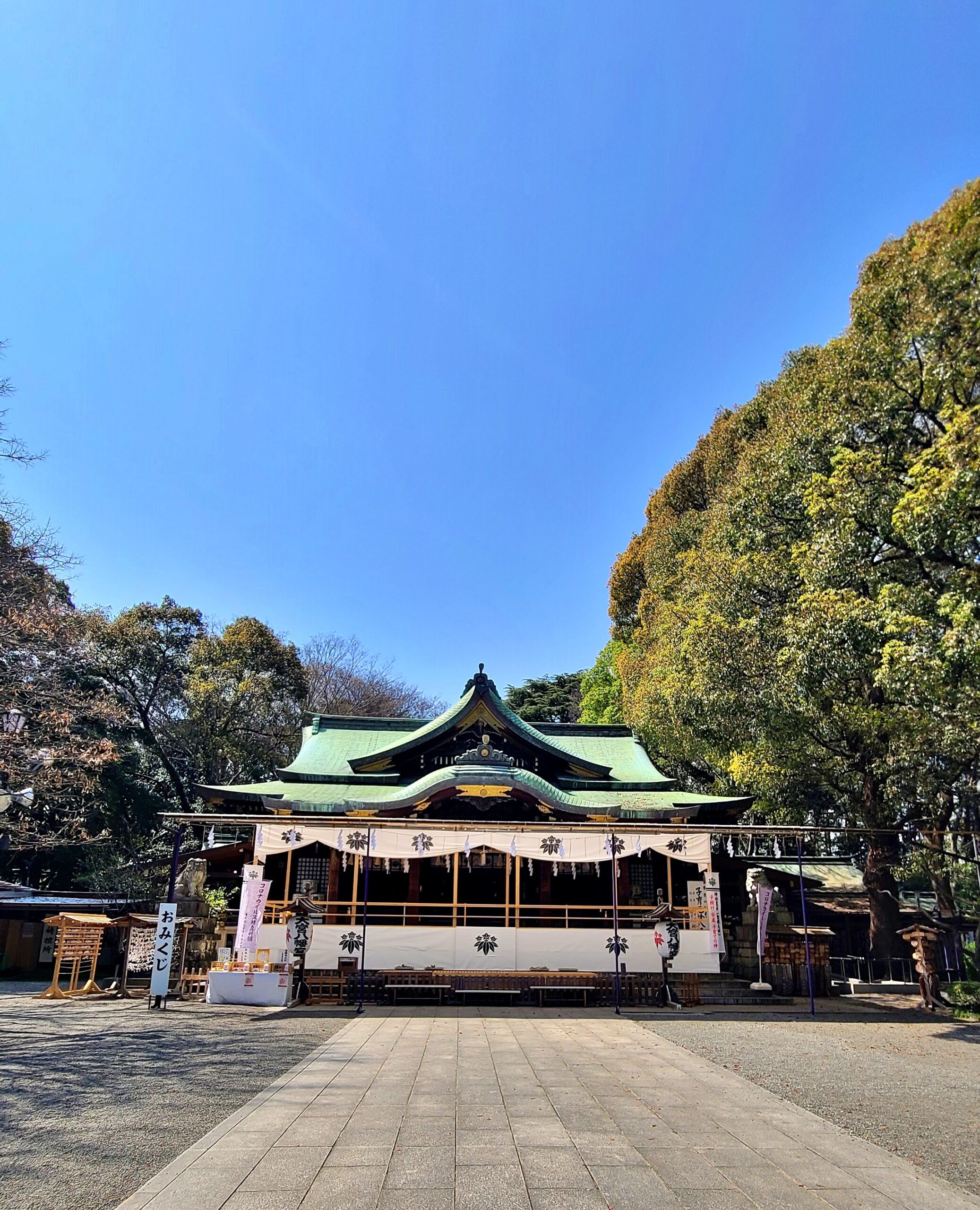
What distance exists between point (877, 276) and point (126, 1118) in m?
19.7

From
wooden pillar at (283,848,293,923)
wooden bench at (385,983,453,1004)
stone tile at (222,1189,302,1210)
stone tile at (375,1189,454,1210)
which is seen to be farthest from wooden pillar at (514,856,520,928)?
stone tile at (222,1189,302,1210)

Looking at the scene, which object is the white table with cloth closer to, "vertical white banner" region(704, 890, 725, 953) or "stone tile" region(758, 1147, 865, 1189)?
"vertical white banner" region(704, 890, 725, 953)

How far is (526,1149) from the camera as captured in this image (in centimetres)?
579

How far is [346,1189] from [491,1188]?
941mm

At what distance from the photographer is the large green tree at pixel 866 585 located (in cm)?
1272

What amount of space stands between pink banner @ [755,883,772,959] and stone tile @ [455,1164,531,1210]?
1205 centimetres

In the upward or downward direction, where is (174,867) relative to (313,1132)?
upward

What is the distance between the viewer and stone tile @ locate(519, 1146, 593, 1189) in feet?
16.6

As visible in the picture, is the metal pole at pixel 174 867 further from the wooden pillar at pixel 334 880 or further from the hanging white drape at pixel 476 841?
the wooden pillar at pixel 334 880

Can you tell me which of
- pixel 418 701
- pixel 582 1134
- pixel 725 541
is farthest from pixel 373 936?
pixel 418 701

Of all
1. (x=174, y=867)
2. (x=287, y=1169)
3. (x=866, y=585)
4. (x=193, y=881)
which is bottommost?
(x=287, y=1169)

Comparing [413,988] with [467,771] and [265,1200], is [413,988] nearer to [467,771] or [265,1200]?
[467,771]

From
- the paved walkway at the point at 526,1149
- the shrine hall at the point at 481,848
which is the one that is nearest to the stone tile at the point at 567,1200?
the paved walkway at the point at 526,1149

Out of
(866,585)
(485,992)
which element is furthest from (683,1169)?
(866,585)
